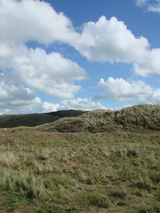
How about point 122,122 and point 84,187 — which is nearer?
point 84,187

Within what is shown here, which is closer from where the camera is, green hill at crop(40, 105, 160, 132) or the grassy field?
the grassy field

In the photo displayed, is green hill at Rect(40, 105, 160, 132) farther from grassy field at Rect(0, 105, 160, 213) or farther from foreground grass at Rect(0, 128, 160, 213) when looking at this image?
foreground grass at Rect(0, 128, 160, 213)

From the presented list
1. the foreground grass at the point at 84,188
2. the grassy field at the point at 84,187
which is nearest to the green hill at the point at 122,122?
the grassy field at the point at 84,187

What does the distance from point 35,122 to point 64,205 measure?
220ft

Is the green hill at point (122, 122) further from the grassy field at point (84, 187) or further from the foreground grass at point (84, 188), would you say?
the foreground grass at point (84, 188)

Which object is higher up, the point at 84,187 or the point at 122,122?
the point at 122,122

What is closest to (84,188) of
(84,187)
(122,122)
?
(84,187)

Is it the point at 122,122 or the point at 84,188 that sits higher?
the point at 122,122

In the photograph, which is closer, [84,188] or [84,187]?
[84,188]

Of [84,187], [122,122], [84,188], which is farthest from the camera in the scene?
[122,122]

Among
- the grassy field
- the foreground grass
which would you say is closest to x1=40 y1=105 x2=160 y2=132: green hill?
the grassy field

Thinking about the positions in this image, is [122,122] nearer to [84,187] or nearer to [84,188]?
[84,187]

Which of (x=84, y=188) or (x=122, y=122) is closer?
(x=84, y=188)

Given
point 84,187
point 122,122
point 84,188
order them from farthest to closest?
point 122,122 → point 84,187 → point 84,188
